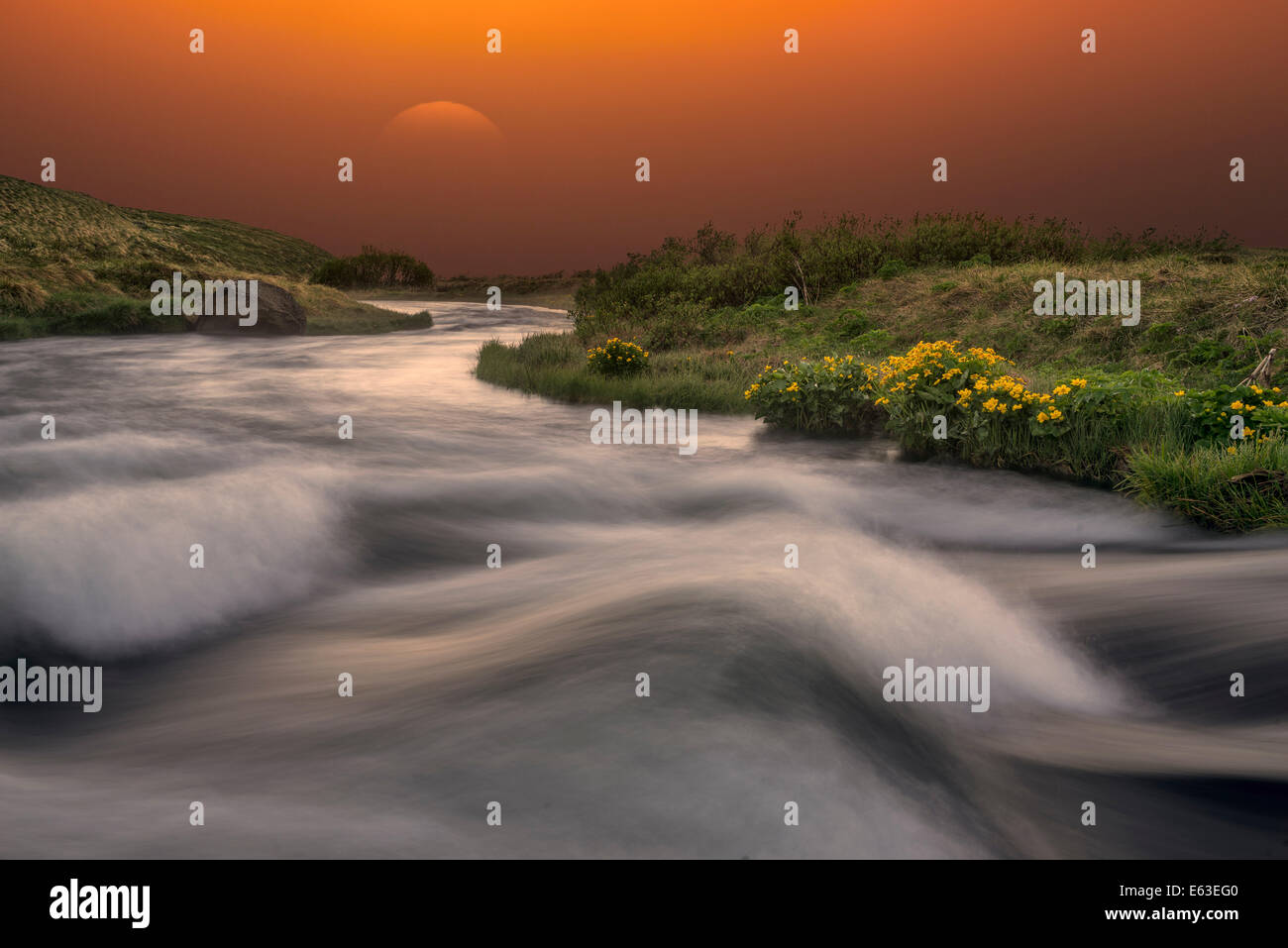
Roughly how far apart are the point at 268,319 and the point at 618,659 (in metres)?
29.7

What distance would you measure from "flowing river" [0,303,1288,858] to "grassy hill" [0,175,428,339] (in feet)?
69.9

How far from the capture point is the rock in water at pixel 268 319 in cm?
2917

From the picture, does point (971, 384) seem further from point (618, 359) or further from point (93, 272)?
point (93, 272)

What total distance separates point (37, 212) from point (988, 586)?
8471cm

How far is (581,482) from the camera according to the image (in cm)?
988

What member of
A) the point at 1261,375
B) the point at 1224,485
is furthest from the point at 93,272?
the point at 1224,485

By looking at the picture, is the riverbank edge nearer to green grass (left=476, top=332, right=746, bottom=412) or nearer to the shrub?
green grass (left=476, top=332, right=746, bottom=412)

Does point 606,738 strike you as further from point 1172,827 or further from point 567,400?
point 567,400

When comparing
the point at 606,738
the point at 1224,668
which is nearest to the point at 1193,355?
the point at 1224,668

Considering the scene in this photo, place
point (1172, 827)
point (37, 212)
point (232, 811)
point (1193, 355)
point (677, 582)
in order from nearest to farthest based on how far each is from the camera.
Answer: point (232, 811) → point (1172, 827) → point (677, 582) → point (1193, 355) → point (37, 212)

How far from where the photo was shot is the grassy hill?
2766 cm

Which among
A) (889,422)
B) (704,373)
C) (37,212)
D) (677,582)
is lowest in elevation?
(677,582)

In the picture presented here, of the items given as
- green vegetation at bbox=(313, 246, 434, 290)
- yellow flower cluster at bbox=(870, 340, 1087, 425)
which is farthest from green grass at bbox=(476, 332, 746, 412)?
green vegetation at bbox=(313, 246, 434, 290)
